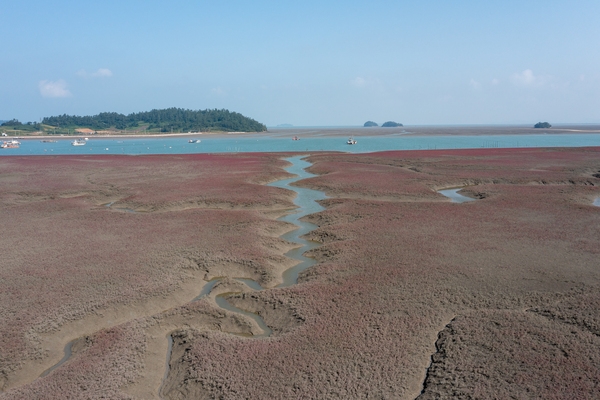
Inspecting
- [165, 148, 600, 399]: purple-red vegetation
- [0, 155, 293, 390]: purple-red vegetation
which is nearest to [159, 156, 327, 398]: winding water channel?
[165, 148, 600, 399]: purple-red vegetation

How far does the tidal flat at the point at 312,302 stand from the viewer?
10.5 metres

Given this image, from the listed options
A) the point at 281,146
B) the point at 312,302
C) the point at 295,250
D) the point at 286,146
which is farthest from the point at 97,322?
the point at 281,146

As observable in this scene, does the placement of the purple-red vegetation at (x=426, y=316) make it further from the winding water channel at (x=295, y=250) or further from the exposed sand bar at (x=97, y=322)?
the exposed sand bar at (x=97, y=322)

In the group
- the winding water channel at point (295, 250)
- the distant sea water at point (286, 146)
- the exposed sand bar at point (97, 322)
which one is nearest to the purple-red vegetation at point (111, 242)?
the exposed sand bar at point (97, 322)

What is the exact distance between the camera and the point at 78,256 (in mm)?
19500

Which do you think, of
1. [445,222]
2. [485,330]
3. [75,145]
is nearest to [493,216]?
[445,222]

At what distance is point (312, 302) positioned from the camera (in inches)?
570

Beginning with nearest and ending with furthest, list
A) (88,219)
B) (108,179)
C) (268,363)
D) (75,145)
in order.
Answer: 1. (268,363)
2. (88,219)
3. (108,179)
4. (75,145)

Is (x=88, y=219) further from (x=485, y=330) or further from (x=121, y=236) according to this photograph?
(x=485, y=330)

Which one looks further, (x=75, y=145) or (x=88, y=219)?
(x=75, y=145)

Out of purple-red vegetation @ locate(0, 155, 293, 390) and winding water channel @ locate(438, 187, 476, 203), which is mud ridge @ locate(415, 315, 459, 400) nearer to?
purple-red vegetation @ locate(0, 155, 293, 390)

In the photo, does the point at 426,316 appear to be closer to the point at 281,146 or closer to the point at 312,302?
the point at 312,302

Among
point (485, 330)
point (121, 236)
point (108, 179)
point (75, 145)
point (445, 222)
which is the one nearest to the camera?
point (485, 330)

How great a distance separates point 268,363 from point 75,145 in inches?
5033
